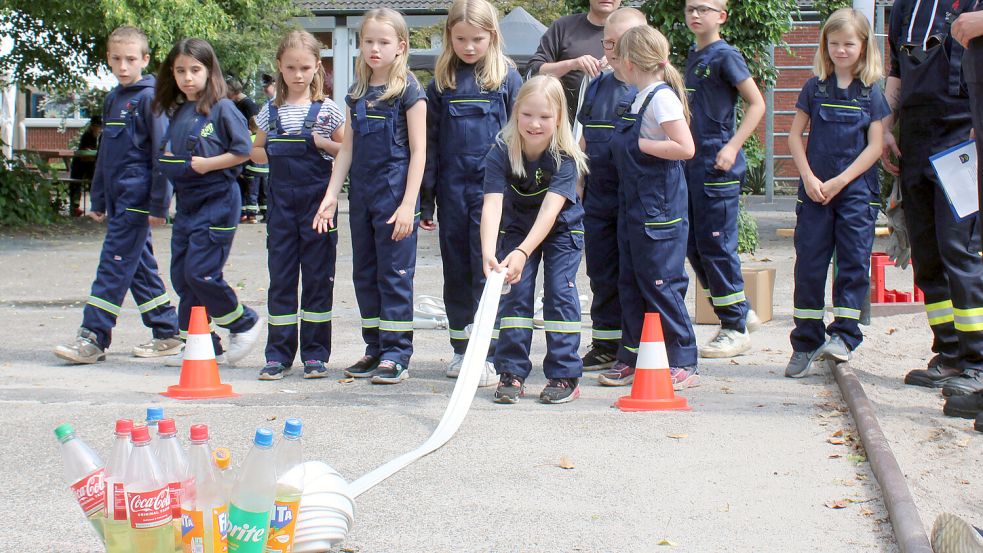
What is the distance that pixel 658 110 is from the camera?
243 inches

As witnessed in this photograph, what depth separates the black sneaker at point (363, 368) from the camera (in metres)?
6.81

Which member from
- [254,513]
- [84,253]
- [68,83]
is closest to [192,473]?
[254,513]

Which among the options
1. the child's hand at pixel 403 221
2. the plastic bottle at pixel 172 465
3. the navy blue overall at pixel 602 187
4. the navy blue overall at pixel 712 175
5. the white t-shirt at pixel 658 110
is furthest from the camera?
the navy blue overall at pixel 712 175

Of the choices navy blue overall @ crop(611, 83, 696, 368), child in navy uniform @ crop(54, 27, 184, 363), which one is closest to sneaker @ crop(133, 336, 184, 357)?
child in navy uniform @ crop(54, 27, 184, 363)

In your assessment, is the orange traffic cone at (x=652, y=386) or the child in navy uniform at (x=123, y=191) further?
the child in navy uniform at (x=123, y=191)

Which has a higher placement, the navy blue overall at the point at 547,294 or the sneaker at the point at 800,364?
the navy blue overall at the point at 547,294

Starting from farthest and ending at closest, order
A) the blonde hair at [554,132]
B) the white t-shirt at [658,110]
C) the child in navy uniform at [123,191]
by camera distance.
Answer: the child in navy uniform at [123,191] → the white t-shirt at [658,110] → the blonde hair at [554,132]

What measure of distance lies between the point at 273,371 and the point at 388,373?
0.72m

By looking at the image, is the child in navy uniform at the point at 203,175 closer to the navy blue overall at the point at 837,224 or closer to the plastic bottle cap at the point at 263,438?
the navy blue overall at the point at 837,224

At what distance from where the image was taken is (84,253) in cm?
1405

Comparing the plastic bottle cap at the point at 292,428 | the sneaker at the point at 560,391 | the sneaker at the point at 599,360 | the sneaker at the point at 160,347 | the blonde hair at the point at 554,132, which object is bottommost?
the sneaker at the point at 160,347

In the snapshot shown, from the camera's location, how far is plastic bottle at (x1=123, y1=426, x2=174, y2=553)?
3.28 metres

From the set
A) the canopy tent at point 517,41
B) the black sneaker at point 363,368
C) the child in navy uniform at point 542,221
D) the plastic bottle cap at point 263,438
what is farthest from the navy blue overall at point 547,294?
the canopy tent at point 517,41

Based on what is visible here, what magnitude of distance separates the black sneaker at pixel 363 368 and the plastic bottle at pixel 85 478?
3374 mm
